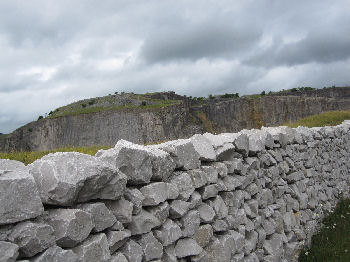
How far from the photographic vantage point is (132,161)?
3.79 meters

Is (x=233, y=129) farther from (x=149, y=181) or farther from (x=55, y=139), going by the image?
(x=149, y=181)

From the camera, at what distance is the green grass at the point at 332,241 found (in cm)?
766

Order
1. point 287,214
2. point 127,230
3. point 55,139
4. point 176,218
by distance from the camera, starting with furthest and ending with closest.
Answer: point 55,139 → point 287,214 → point 176,218 → point 127,230

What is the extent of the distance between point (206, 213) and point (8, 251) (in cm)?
289

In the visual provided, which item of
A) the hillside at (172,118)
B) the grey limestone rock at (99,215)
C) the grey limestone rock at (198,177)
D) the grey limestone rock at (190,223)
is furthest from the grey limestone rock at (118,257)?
the hillside at (172,118)

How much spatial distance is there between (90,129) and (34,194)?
4479 centimetres

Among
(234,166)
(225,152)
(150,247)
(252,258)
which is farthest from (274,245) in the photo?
(150,247)

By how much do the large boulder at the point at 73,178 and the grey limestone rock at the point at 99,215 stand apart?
74 millimetres

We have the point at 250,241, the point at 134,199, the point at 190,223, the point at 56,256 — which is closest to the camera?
the point at 56,256

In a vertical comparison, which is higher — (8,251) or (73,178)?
(73,178)

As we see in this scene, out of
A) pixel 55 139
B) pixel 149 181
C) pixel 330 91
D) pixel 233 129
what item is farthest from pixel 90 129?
pixel 149 181

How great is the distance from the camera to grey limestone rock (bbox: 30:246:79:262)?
2.69 meters

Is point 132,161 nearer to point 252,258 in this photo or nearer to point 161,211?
point 161,211

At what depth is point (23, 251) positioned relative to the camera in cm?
262
